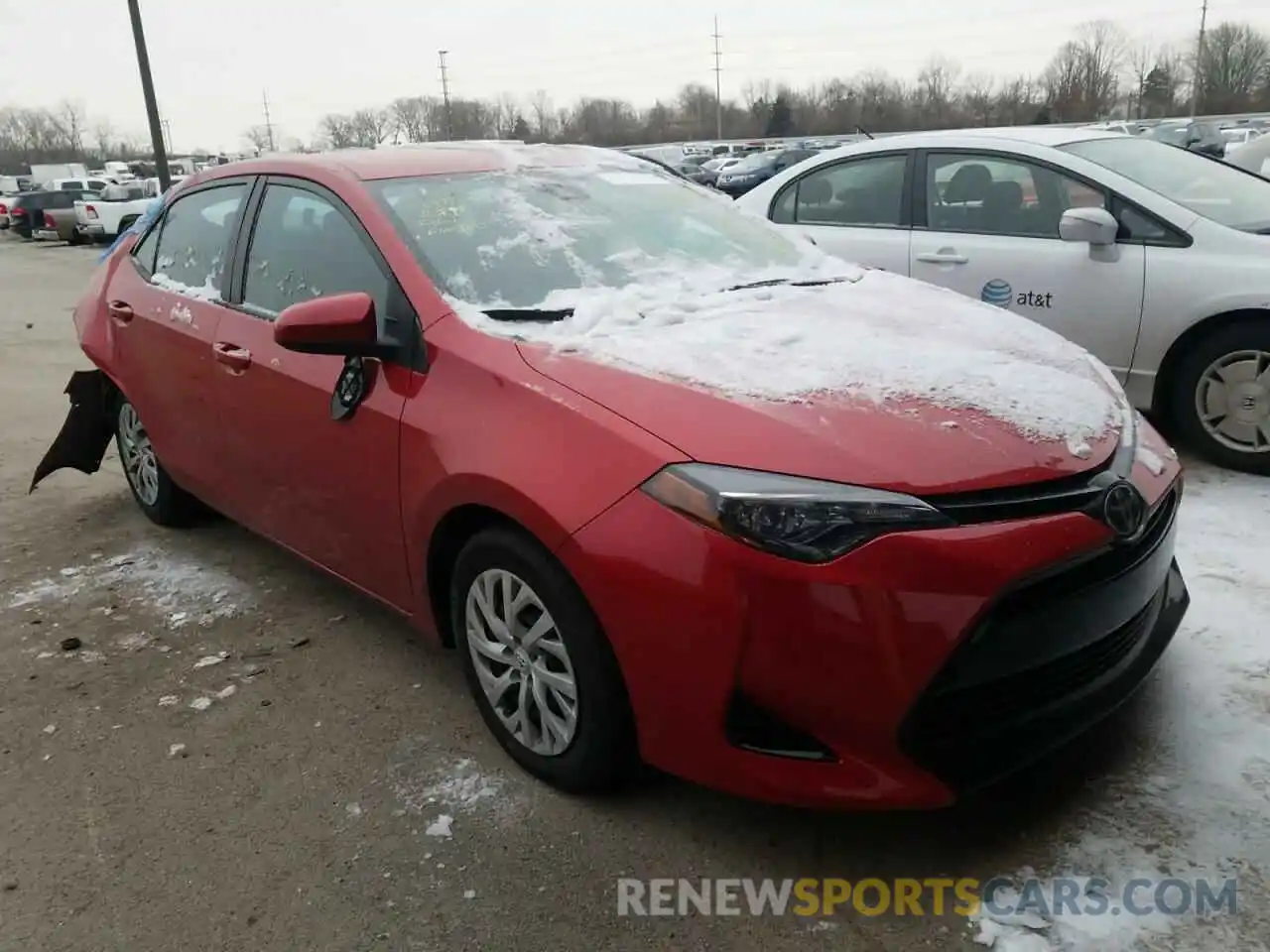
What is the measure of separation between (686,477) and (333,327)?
3.83ft

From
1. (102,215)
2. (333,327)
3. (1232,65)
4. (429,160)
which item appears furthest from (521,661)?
(1232,65)

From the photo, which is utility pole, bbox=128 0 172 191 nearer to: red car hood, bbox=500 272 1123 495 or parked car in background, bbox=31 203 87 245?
parked car in background, bbox=31 203 87 245

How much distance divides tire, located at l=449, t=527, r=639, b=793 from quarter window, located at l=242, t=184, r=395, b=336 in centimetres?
79

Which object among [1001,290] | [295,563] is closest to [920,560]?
[295,563]

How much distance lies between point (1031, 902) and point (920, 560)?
0.79 meters

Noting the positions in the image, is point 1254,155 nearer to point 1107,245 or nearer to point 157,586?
point 1107,245

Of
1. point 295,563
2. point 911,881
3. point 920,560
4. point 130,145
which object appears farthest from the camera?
point 130,145

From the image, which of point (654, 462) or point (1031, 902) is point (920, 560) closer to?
point (654, 462)

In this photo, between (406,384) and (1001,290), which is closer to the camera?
(406,384)

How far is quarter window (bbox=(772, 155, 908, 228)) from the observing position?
18.6 ft

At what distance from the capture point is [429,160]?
3490mm

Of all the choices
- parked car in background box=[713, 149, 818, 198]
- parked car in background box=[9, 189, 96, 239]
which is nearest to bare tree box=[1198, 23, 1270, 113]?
parked car in background box=[713, 149, 818, 198]

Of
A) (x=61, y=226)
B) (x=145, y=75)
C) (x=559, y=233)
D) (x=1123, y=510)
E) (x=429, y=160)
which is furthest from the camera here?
(x=61, y=226)

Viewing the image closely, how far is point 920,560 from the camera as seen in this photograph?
2004 mm
